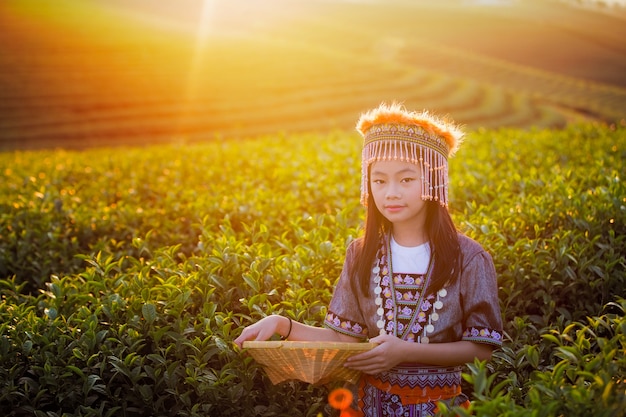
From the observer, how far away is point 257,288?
11.1 ft

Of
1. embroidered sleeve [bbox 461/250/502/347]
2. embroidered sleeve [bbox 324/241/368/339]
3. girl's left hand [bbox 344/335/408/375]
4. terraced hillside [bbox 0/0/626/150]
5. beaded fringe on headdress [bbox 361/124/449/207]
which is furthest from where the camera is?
terraced hillside [bbox 0/0/626/150]

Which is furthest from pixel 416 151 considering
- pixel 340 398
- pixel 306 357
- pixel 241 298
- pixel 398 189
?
pixel 241 298

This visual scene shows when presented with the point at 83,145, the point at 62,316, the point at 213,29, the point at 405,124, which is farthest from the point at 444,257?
the point at 213,29

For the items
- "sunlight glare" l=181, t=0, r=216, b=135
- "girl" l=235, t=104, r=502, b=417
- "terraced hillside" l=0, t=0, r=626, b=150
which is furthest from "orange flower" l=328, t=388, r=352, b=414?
"sunlight glare" l=181, t=0, r=216, b=135

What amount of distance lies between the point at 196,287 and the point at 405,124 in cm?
139

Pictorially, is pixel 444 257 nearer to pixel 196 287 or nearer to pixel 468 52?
pixel 196 287

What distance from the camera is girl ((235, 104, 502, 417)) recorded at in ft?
8.79

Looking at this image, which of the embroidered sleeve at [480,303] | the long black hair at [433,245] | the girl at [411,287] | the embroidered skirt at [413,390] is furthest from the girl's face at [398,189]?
the embroidered skirt at [413,390]

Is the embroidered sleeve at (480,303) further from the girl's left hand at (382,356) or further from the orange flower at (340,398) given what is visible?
the orange flower at (340,398)

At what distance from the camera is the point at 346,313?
290cm

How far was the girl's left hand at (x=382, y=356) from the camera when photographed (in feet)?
8.34

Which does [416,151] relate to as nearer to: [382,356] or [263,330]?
[382,356]

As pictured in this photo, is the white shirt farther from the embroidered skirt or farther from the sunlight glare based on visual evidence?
the sunlight glare

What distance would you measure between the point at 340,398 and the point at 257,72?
35551 millimetres
